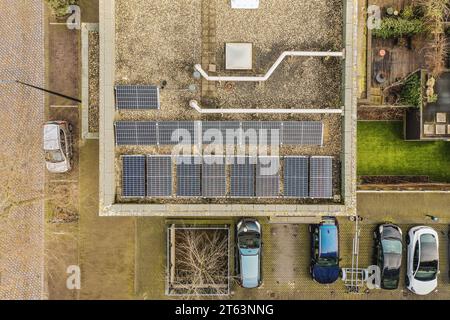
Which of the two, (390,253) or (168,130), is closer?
(168,130)

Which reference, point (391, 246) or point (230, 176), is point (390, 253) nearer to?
point (391, 246)

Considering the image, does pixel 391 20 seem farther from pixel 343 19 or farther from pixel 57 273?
pixel 57 273

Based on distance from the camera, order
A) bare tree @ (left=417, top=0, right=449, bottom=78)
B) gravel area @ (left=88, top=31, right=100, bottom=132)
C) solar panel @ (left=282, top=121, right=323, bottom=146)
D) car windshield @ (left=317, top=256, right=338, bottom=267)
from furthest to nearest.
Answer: car windshield @ (left=317, top=256, right=338, bottom=267) < bare tree @ (left=417, top=0, right=449, bottom=78) < gravel area @ (left=88, top=31, right=100, bottom=132) < solar panel @ (left=282, top=121, right=323, bottom=146)

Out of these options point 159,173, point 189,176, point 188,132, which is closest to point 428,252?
point 189,176

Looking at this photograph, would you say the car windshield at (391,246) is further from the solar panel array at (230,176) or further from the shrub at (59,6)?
the shrub at (59,6)

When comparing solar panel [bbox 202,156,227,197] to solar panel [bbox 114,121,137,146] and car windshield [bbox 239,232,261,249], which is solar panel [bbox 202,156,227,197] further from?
car windshield [bbox 239,232,261,249]

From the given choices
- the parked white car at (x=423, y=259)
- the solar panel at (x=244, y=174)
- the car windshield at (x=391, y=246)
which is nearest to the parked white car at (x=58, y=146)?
the solar panel at (x=244, y=174)

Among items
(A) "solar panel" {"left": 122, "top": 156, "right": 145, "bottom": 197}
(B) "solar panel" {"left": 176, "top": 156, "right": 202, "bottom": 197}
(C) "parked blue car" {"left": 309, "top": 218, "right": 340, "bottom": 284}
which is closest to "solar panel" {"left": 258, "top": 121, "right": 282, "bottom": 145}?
(B) "solar panel" {"left": 176, "top": 156, "right": 202, "bottom": 197}
